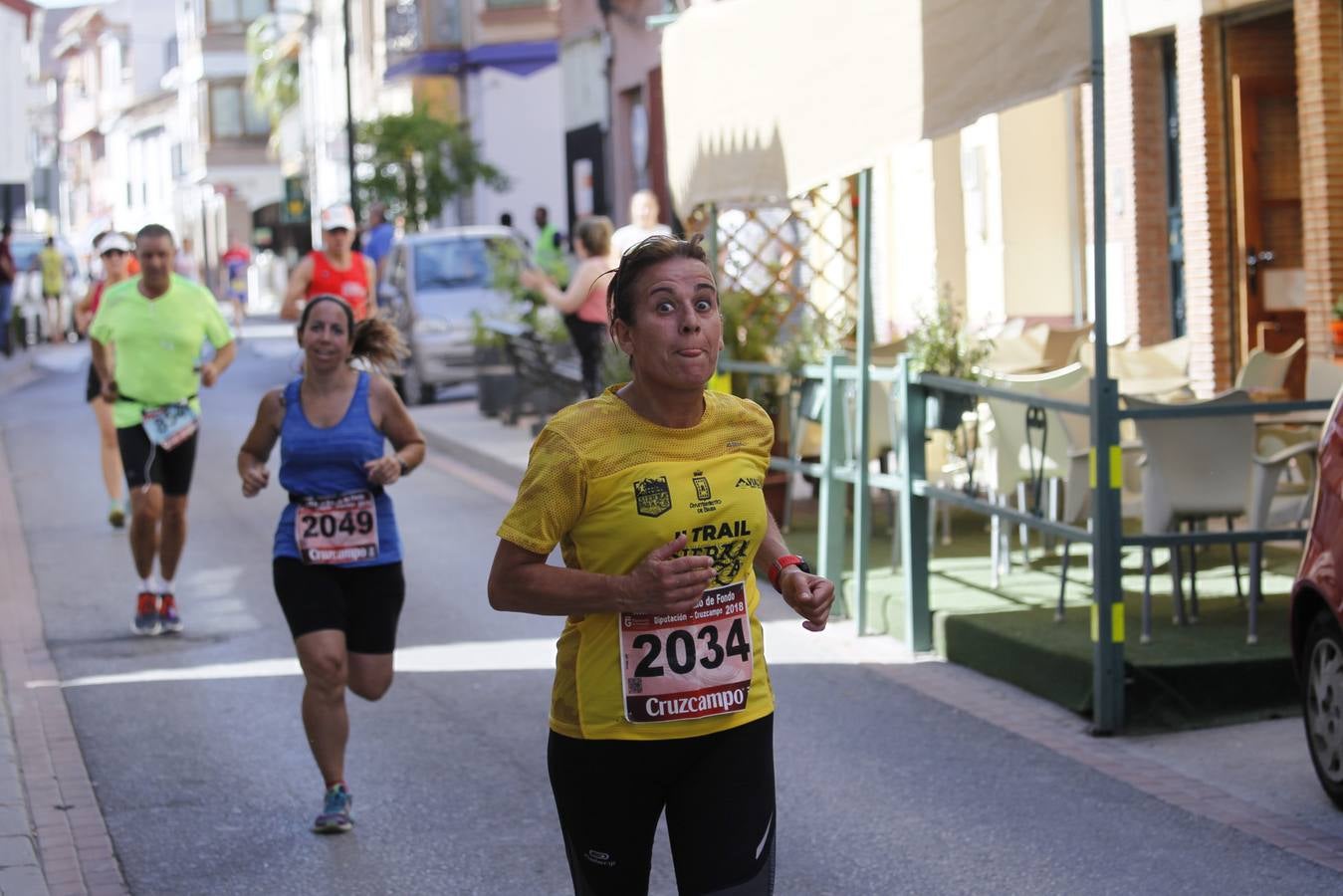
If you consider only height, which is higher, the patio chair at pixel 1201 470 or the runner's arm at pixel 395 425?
the runner's arm at pixel 395 425

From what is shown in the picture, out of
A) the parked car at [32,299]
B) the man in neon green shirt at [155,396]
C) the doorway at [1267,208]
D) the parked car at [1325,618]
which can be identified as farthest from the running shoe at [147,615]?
the parked car at [32,299]

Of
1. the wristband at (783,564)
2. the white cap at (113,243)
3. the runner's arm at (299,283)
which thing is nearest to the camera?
the wristband at (783,564)

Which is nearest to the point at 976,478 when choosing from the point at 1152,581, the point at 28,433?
the point at 1152,581

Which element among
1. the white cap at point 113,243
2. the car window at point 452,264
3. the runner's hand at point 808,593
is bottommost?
the runner's hand at point 808,593

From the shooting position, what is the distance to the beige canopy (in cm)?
821

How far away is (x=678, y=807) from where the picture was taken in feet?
14.0

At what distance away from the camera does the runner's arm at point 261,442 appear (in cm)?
735

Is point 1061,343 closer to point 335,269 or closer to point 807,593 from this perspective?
point 335,269

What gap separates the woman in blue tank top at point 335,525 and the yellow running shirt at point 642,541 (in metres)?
2.88

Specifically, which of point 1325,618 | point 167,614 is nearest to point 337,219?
point 167,614

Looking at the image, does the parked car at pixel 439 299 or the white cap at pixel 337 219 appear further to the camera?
the parked car at pixel 439 299

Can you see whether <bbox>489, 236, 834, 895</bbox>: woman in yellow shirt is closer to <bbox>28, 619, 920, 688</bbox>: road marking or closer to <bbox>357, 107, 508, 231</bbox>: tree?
<bbox>28, 619, 920, 688</bbox>: road marking

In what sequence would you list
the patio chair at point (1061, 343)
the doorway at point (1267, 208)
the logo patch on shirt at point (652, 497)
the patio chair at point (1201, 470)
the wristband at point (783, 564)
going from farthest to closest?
the doorway at point (1267, 208) < the patio chair at point (1061, 343) < the patio chair at point (1201, 470) < the wristband at point (783, 564) < the logo patch on shirt at point (652, 497)

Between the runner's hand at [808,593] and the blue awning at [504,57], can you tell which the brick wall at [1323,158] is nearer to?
the runner's hand at [808,593]
